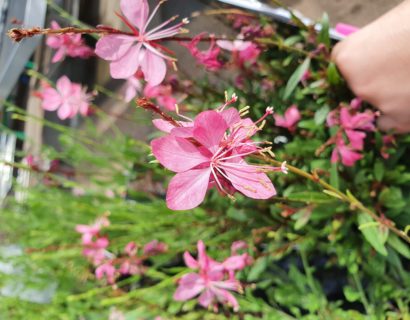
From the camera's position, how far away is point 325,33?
2.11ft

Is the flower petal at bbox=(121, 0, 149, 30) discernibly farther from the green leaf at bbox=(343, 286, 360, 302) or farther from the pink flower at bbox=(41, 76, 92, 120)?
the green leaf at bbox=(343, 286, 360, 302)

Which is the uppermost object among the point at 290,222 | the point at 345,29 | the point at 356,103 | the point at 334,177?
the point at 345,29

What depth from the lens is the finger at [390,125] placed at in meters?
0.61

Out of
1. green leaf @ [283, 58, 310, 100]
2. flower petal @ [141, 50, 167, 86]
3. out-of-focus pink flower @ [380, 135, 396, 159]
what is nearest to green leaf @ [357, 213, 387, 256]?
out-of-focus pink flower @ [380, 135, 396, 159]

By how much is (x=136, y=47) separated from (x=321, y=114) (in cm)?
34

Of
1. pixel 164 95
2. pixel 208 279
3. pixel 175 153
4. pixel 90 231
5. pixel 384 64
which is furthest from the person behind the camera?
pixel 90 231

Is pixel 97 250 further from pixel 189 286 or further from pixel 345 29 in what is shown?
pixel 345 29

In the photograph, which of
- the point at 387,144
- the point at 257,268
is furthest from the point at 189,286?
the point at 387,144

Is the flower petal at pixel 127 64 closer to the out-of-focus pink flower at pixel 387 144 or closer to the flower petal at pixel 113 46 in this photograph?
the flower petal at pixel 113 46

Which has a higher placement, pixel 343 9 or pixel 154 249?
pixel 343 9

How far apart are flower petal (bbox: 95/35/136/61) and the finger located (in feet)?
1.22

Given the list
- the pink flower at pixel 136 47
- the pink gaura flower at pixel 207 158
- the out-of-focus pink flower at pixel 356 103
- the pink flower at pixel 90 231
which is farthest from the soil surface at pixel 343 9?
the pink flower at pixel 90 231

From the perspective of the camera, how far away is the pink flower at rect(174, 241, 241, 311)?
0.64 meters

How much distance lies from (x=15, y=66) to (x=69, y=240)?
18.8 inches
